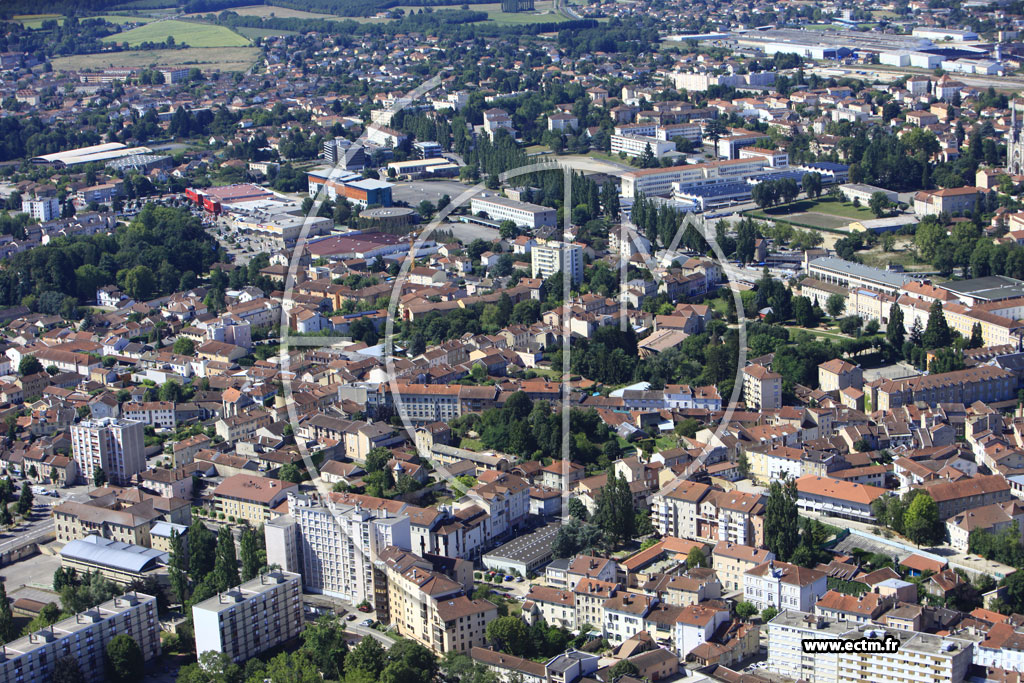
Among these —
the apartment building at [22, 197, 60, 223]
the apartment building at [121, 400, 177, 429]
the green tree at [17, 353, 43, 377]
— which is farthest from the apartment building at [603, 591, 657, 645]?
the apartment building at [22, 197, 60, 223]

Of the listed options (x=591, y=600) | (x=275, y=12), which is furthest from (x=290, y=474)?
(x=275, y=12)

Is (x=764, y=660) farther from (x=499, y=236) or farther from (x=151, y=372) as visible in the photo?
(x=499, y=236)

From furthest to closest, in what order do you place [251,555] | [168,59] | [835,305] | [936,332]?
[168,59]
[835,305]
[936,332]
[251,555]

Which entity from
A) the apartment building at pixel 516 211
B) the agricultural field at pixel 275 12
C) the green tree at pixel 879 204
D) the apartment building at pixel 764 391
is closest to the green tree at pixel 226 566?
the apartment building at pixel 764 391

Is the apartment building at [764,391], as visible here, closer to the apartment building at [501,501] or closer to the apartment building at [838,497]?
the apartment building at [838,497]

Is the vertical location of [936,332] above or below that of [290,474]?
above

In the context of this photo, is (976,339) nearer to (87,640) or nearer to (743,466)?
(743,466)
